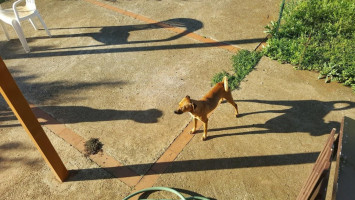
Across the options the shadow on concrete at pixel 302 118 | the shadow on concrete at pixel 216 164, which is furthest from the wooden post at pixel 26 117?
the shadow on concrete at pixel 302 118

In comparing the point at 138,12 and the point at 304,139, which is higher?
the point at 138,12

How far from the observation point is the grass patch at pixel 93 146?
5009mm

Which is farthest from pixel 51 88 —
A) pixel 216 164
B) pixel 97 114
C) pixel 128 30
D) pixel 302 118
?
pixel 302 118

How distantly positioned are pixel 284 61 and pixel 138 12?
16.1 feet

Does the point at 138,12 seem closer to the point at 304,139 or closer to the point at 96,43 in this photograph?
the point at 96,43

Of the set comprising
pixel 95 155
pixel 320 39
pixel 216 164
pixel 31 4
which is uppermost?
pixel 320 39

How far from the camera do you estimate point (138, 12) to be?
344 inches

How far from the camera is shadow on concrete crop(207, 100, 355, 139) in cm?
519

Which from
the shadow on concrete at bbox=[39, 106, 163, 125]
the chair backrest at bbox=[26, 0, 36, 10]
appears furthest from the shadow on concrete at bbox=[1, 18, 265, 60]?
the shadow on concrete at bbox=[39, 106, 163, 125]

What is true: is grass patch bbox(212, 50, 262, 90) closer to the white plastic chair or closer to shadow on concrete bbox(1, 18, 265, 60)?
shadow on concrete bbox(1, 18, 265, 60)

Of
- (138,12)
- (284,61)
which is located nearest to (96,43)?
(138,12)

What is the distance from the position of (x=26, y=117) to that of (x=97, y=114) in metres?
2.13

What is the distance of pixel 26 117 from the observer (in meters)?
3.61

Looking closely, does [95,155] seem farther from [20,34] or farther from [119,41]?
[20,34]
